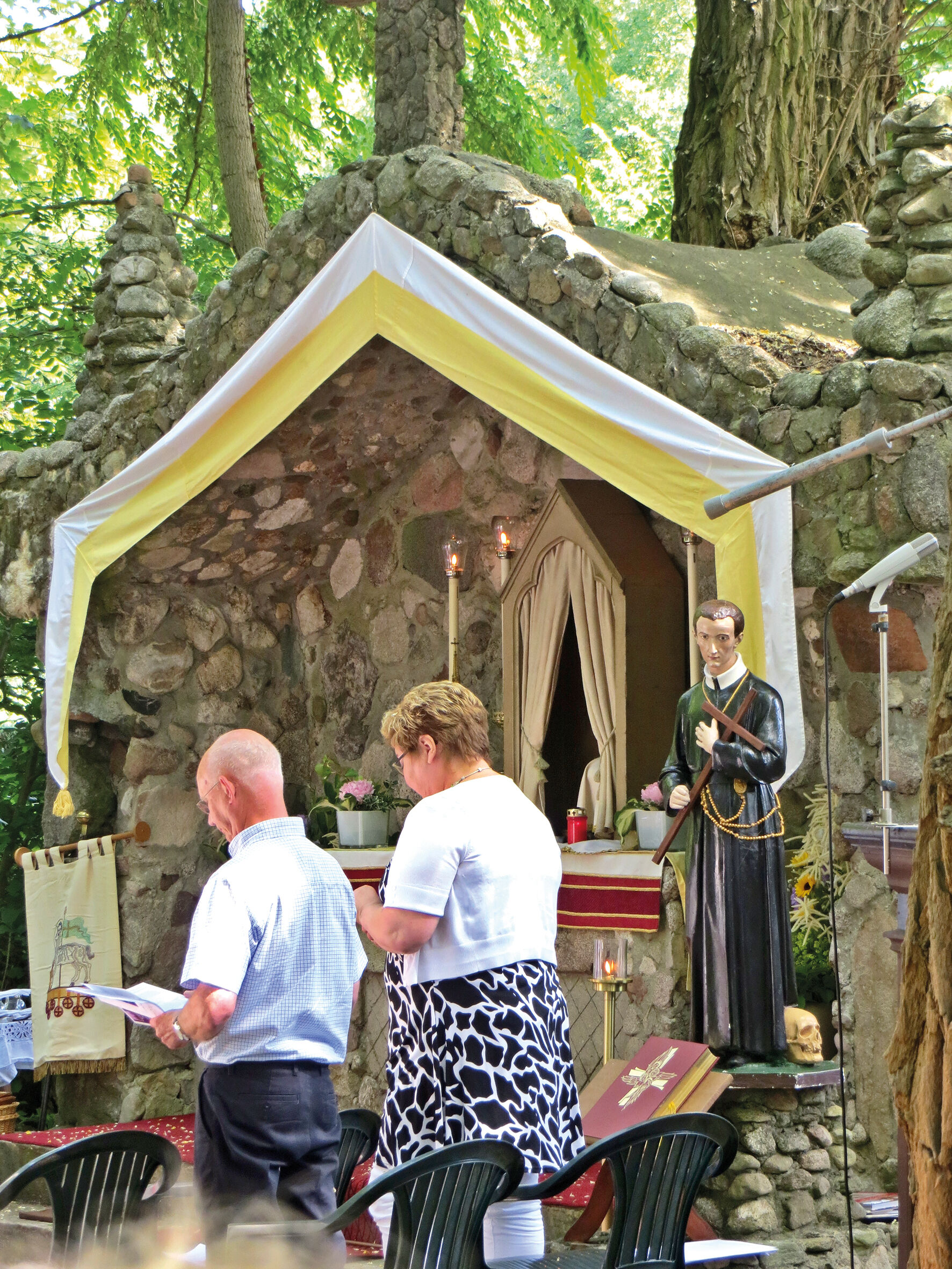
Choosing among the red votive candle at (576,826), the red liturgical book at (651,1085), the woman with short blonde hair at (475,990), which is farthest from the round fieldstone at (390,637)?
the woman with short blonde hair at (475,990)

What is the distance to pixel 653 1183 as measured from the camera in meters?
2.93

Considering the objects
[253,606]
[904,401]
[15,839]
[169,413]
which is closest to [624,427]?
[904,401]

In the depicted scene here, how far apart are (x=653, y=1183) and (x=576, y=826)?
310 centimetres

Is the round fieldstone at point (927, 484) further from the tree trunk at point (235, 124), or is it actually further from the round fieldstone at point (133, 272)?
the tree trunk at point (235, 124)

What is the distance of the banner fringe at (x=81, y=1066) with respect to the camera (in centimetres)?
716

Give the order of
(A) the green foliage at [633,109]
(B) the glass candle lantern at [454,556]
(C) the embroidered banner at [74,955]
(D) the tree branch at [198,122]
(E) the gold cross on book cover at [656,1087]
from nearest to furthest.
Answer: (E) the gold cross on book cover at [656,1087] → (B) the glass candle lantern at [454,556] → (C) the embroidered banner at [74,955] → (D) the tree branch at [198,122] → (A) the green foliage at [633,109]

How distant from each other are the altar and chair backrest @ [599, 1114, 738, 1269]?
2265mm

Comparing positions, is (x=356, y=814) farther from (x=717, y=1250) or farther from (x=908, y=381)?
(x=717, y=1250)

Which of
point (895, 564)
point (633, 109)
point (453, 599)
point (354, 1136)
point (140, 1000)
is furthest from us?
point (633, 109)

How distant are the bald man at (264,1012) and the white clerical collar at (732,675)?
7.20 feet

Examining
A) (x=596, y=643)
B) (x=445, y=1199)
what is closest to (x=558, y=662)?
(x=596, y=643)

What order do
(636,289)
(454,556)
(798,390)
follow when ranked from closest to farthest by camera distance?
(798,390), (636,289), (454,556)

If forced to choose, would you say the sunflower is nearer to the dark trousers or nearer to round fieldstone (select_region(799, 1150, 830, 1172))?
round fieldstone (select_region(799, 1150, 830, 1172))

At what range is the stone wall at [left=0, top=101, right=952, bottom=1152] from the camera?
559 centimetres
